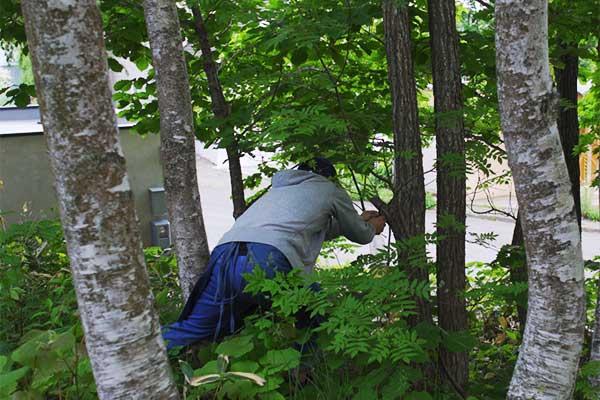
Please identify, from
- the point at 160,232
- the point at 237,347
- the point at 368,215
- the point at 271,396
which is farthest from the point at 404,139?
the point at 160,232

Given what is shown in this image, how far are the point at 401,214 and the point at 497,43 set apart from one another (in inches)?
67.8

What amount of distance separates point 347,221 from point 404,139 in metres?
0.63

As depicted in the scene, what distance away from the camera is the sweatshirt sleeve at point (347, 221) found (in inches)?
152

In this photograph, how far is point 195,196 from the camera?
3.72 m

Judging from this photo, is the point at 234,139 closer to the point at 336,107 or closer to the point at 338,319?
the point at 336,107

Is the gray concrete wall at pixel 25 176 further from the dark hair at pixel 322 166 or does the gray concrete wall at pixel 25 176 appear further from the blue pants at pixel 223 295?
the blue pants at pixel 223 295

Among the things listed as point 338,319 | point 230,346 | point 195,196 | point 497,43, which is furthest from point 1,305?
point 497,43

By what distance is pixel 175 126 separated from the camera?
11.8 ft

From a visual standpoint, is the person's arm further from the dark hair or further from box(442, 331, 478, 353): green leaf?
box(442, 331, 478, 353): green leaf

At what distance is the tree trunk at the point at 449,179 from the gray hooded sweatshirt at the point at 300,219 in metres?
0.58

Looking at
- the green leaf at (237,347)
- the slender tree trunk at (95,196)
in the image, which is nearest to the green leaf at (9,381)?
the slender tree trunk at (95,196)

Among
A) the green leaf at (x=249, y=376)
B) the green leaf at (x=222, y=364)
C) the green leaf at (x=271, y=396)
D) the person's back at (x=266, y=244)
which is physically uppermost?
the person's back at (x=266, y=244)

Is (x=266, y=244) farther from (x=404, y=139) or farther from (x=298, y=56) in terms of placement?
(x=298, y=56)

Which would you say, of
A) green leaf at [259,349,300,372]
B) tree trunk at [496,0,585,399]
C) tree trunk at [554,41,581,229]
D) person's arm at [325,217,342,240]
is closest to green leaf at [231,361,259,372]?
green leaf at [259,349,300,372]
